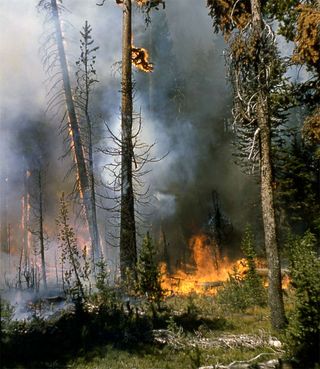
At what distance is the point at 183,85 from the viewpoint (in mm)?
36938

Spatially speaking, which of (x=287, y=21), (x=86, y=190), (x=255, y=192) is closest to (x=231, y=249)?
(x=255, y=192)

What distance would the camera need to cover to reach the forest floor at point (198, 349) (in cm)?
675

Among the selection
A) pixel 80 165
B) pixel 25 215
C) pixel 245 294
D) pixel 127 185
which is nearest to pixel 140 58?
pixel 80 165

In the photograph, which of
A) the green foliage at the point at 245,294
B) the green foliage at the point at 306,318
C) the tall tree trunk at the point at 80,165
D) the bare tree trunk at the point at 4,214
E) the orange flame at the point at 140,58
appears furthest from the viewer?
the bare tree trunk at the point at 4,214

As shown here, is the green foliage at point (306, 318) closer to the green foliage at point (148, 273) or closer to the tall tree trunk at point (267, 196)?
the tall tree trunk at point (267, 196)

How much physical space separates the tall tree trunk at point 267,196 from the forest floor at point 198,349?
66 centimetres

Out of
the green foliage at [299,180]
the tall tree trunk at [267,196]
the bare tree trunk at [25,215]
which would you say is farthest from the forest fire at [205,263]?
the bare tree trunk at [25,215]

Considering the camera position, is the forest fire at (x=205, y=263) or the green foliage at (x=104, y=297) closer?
the green foliage at (x=104, y=297)

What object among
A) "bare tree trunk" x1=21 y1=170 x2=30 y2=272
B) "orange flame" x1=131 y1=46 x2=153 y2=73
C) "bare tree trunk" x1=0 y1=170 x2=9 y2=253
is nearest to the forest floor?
"orange flame" x1=131 y1=46 x2=153 y2=73

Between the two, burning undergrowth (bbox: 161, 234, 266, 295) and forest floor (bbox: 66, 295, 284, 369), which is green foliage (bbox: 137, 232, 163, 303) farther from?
burning undergrowth (bbox: 161, 234, 266, 295)

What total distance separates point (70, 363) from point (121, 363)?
926 millimetres

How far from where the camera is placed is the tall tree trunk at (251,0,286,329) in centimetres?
888

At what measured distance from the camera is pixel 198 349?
7.09m

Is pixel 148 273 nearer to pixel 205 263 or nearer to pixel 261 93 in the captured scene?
pixel 261 93
